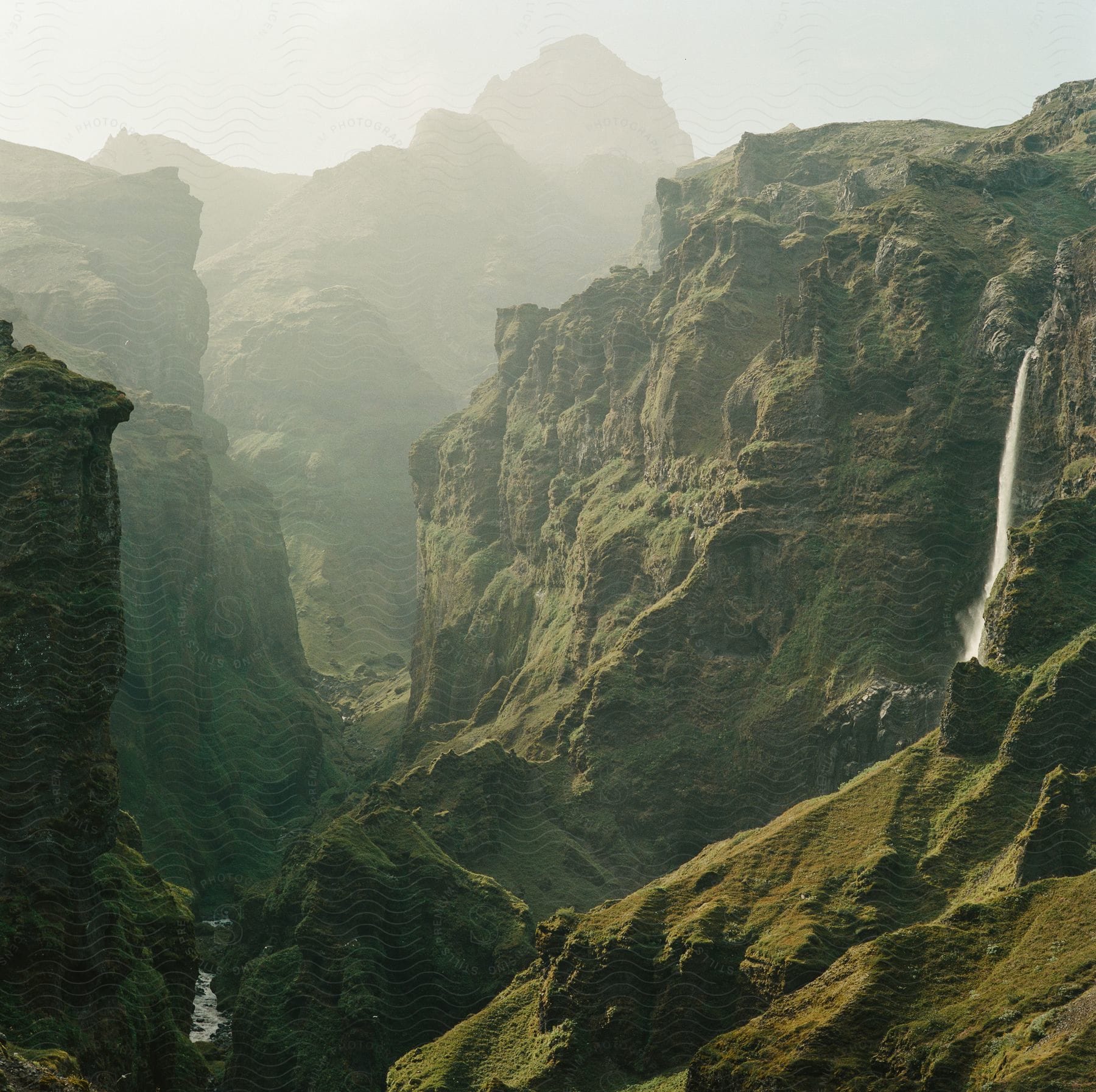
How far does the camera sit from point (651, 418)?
453 ft

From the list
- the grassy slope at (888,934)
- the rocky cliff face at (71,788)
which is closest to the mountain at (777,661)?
the grassy slope at (888,934)

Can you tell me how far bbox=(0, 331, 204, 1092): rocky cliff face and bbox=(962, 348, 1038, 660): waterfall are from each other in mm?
55782

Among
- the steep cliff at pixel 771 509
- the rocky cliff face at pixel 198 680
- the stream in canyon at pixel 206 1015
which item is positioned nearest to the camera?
the stream in canyon at pixel 206 1015

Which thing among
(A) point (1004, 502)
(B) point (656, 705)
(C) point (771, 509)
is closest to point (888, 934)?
(A) point (1004, 502)

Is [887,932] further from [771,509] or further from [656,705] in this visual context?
[771,509]

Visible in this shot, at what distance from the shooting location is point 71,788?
67562 millimetres

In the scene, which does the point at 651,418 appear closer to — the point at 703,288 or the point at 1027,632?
the point at 703,288

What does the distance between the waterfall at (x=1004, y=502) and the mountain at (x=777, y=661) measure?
1.18 metres

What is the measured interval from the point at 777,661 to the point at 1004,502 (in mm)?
20469

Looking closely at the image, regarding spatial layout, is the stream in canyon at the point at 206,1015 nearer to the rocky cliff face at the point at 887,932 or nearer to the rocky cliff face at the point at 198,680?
the rocky cliff face at the point at 198,680

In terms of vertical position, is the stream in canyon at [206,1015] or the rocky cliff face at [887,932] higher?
the rocky cliff face at [887,932]

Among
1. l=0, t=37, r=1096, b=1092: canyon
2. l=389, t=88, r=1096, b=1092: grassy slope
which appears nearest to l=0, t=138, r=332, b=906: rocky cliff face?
l=0, t=37, r=1096, b=1092: canyon

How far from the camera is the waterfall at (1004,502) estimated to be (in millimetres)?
98125

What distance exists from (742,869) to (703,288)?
3191 inches
